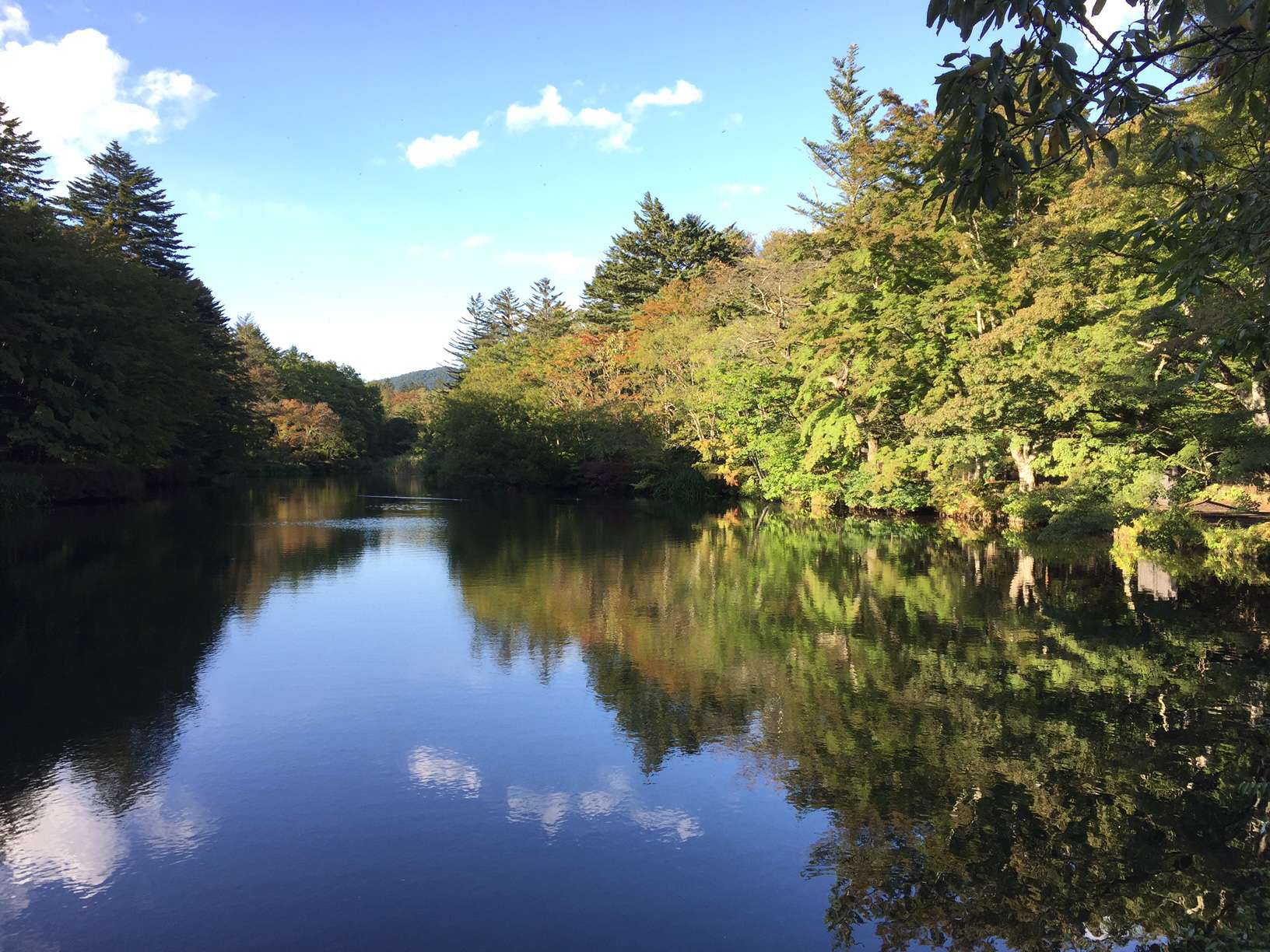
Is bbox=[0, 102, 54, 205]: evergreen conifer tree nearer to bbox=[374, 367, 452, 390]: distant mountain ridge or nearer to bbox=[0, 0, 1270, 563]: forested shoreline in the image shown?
bbox=[0, 0, 1270, 563]: forested shoreline

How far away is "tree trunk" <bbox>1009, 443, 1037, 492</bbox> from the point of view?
20.5 meters

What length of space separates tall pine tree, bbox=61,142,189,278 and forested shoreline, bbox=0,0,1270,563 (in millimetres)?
157

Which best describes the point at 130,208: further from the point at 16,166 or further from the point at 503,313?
the point at 503,313

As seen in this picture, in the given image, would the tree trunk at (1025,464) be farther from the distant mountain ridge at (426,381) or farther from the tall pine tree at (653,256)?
the distant mountain ridge at (426,381)

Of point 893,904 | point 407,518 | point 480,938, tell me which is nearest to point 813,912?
point 893,904

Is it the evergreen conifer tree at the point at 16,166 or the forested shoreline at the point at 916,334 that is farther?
the evergreen conifer tree at the point at 16,166

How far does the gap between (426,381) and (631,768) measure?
172238 millimetres

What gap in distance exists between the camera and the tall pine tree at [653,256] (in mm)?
49750

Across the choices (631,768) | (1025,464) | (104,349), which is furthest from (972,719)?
(104,349)

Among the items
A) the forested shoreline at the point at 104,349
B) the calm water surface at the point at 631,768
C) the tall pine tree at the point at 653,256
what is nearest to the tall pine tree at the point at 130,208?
the forested shoreline at the point at 104,349

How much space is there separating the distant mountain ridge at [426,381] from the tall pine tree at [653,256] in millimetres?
30705

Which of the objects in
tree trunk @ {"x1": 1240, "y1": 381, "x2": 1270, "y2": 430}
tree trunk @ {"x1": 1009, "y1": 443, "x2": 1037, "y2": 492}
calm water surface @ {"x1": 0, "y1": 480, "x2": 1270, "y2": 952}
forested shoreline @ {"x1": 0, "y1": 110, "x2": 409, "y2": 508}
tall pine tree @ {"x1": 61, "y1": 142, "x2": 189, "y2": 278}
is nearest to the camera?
calm water surface @ {"x1": 0, "y1": 480, "x2": 1270, "y2": 952}

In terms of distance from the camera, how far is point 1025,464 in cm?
2062

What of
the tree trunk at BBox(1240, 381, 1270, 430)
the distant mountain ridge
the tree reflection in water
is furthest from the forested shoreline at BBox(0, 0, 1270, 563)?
the distant mountain ridge
